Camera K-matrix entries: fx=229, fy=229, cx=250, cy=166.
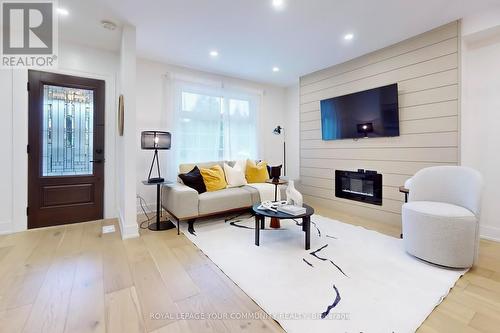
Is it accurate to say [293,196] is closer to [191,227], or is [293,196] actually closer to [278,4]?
[191,227]

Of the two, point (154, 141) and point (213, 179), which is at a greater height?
point (154, 141)

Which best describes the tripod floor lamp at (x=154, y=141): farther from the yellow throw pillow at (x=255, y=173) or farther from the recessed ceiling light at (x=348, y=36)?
the recessed ceiling light at (x=348, y=36)

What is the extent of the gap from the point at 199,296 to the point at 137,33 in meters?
3.27

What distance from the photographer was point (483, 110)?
9.24ft

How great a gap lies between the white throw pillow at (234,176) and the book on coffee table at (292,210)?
138cm

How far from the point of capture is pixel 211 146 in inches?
179

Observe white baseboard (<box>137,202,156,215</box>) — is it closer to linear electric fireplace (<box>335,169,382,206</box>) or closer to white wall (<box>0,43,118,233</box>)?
white wall (<box>0,43,118,233</box>)

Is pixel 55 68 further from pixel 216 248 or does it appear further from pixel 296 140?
pixel 296 140

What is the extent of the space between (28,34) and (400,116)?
5.03 meters

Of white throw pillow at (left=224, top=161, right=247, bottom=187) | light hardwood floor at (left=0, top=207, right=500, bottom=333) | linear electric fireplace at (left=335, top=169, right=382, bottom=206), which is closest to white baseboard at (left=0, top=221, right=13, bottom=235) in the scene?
light hardwood floor at (left=0, top=207, right=500, bottom=333)

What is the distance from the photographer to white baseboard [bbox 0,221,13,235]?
2.91 metres

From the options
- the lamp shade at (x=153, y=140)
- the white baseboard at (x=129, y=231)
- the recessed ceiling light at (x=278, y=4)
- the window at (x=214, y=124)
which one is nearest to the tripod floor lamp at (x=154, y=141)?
the lamp shade at (x=153, y=140)

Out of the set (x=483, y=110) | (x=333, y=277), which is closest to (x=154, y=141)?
(x=333, y=277)

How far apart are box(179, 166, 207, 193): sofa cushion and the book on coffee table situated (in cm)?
136
